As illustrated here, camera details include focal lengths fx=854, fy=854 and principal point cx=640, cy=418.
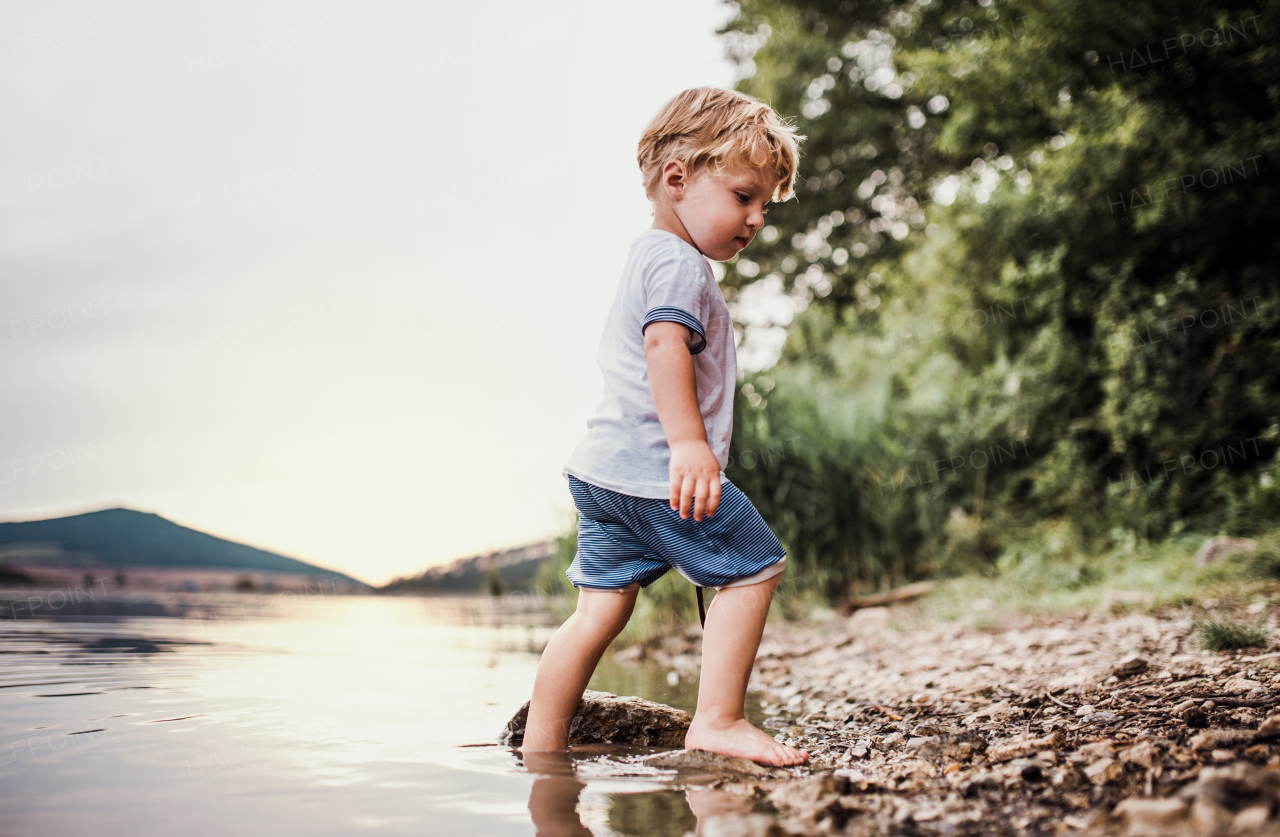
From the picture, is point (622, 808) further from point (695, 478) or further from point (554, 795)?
point (695, 478)

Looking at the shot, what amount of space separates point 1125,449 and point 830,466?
262cm

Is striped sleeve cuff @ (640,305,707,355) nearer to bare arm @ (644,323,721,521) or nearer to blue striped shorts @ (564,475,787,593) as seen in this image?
bare arm @ (644,323,721,521)

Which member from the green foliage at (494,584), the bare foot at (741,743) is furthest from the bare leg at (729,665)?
the green foliage at (494,584)

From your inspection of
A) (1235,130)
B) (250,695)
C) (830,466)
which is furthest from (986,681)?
(1235,130)

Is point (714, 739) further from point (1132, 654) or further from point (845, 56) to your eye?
point (845, 56)

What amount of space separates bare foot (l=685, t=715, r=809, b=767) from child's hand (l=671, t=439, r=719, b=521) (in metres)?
0.49

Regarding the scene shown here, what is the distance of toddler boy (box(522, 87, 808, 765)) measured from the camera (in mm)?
1897

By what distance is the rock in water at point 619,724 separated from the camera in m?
2.22

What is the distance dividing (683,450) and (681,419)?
7 cm

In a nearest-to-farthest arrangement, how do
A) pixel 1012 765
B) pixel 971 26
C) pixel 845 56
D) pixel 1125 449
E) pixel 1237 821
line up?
pixel 1237 821, pixel 1012 765, pixel 1125 449, pixel 971 26, pixel 845 56

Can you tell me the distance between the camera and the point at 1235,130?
20.9ft

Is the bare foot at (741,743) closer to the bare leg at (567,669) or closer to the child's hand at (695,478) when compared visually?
the bare leg at (567,669)

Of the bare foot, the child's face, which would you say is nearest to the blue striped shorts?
the bare foot

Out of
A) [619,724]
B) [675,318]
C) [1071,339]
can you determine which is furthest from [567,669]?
[1071,339]
